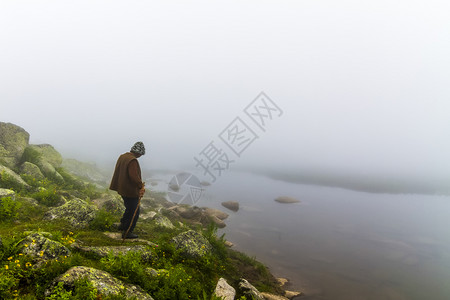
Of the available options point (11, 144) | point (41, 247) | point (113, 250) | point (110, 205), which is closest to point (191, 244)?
point (113, 250)

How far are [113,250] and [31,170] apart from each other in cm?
1327

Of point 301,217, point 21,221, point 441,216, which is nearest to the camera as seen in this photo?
point 21,221

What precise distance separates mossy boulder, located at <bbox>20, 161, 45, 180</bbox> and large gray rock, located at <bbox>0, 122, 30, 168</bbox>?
627 millimetres

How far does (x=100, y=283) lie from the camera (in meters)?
5.18

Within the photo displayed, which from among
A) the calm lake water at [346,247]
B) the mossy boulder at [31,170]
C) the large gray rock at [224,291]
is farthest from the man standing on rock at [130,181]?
the calm lake water at [346,247]

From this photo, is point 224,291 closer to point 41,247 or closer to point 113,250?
point 113,250

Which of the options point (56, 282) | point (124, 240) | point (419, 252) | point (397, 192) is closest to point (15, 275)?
point (56, 282)

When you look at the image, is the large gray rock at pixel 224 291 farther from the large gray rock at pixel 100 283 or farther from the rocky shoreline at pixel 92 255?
the large gray rock at pixel 100 283

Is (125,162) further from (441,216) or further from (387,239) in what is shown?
(441,216)

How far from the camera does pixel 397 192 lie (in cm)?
8175

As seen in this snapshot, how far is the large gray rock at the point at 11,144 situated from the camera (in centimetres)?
1617

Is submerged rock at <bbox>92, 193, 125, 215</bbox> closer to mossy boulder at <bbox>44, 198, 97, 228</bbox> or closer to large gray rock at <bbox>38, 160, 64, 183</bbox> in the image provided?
mossy boulder at <bbox>44, 198, 97, 228</bbox>

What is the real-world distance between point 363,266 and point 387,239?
13944 millimetres

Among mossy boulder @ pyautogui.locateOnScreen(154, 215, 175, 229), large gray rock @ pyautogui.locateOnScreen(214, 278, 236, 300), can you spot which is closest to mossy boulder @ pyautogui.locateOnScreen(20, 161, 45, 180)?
mossy boulder @ pyautogui.locateOnScreen(154, 215, 175, 229)
